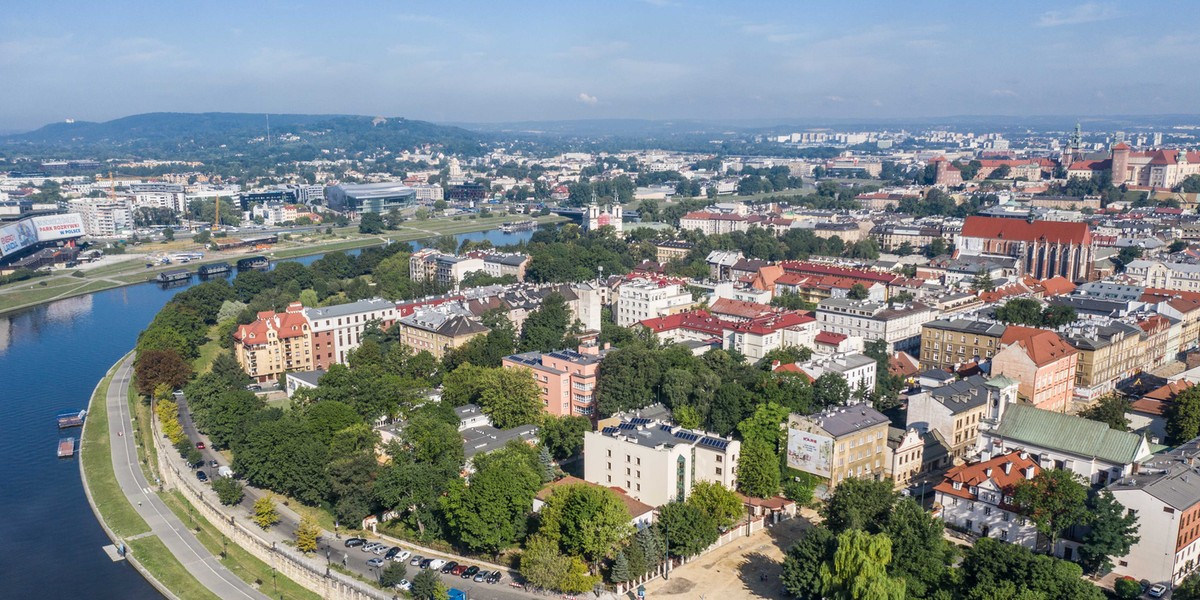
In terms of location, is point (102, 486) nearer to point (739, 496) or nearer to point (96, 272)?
point (739, 496)

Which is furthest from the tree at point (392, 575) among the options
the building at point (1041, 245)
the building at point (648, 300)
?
the building at point (1041, 245)

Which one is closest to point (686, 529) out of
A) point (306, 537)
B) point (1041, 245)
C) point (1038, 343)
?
point (306, 537)

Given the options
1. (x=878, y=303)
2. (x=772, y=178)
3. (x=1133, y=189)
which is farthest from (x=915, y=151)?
(x=878, y=303)

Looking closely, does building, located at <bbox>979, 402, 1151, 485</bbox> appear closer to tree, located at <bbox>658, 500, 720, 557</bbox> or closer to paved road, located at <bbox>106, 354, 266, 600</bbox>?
tree, located at <bbox>658, 500, 720, 557</bbox>

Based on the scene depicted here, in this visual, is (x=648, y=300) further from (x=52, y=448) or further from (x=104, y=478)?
(x=52, y=448)

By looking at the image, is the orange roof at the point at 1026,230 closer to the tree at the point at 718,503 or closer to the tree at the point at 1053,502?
the tree at the point at 1053,502

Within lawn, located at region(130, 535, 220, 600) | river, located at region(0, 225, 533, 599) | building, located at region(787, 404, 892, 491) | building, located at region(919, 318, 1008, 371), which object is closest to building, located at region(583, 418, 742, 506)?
building, located at region(787, 404, 892, 491)
